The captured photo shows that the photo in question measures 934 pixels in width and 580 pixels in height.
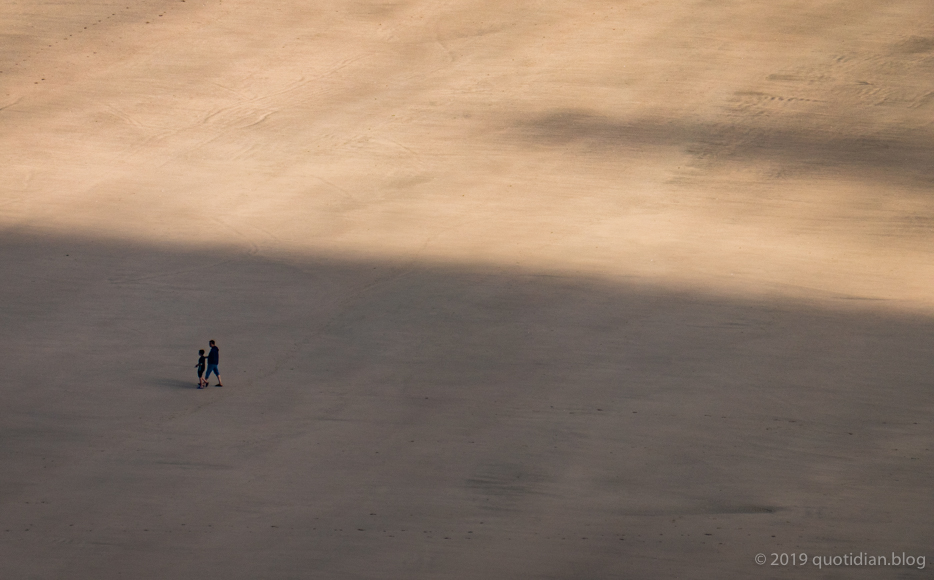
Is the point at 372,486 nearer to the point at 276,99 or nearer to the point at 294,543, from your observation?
the point at 294,543

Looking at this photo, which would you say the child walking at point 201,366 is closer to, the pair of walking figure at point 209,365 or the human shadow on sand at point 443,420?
the pair of walking figure at point 209,365

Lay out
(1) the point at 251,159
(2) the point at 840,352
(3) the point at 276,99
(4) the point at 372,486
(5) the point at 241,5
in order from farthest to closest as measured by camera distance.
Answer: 1. (5) the point at 241,5
2. (3) the point at 276,99
3. (1) the point at 251,159
4. (2) the point at 840,352
5. (4) the point at 372,486

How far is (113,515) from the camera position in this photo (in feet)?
36.0

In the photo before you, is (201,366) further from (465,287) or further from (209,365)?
(465,287)

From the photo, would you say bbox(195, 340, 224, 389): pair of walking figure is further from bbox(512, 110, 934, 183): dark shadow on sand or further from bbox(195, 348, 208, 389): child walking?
bbox(512, 110, 934, 183): dark shadow on sand

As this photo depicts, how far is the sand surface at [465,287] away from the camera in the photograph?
11.1m

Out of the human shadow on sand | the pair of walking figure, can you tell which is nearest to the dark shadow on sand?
the human shadow on sand

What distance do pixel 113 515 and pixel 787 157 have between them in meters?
17.9

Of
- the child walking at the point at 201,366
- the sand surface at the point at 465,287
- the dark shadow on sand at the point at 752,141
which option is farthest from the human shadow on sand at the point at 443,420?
the dark shadow on sand at the point at 752,141

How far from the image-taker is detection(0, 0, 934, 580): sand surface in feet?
36.4

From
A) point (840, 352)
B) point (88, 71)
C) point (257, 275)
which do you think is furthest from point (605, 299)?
point (88, 71)

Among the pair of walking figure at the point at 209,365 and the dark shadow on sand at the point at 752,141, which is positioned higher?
the dark shadow on sand at the point at 752,141

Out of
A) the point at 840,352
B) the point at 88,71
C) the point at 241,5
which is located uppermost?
the point at 241,5

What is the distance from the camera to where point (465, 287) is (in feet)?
59.3
